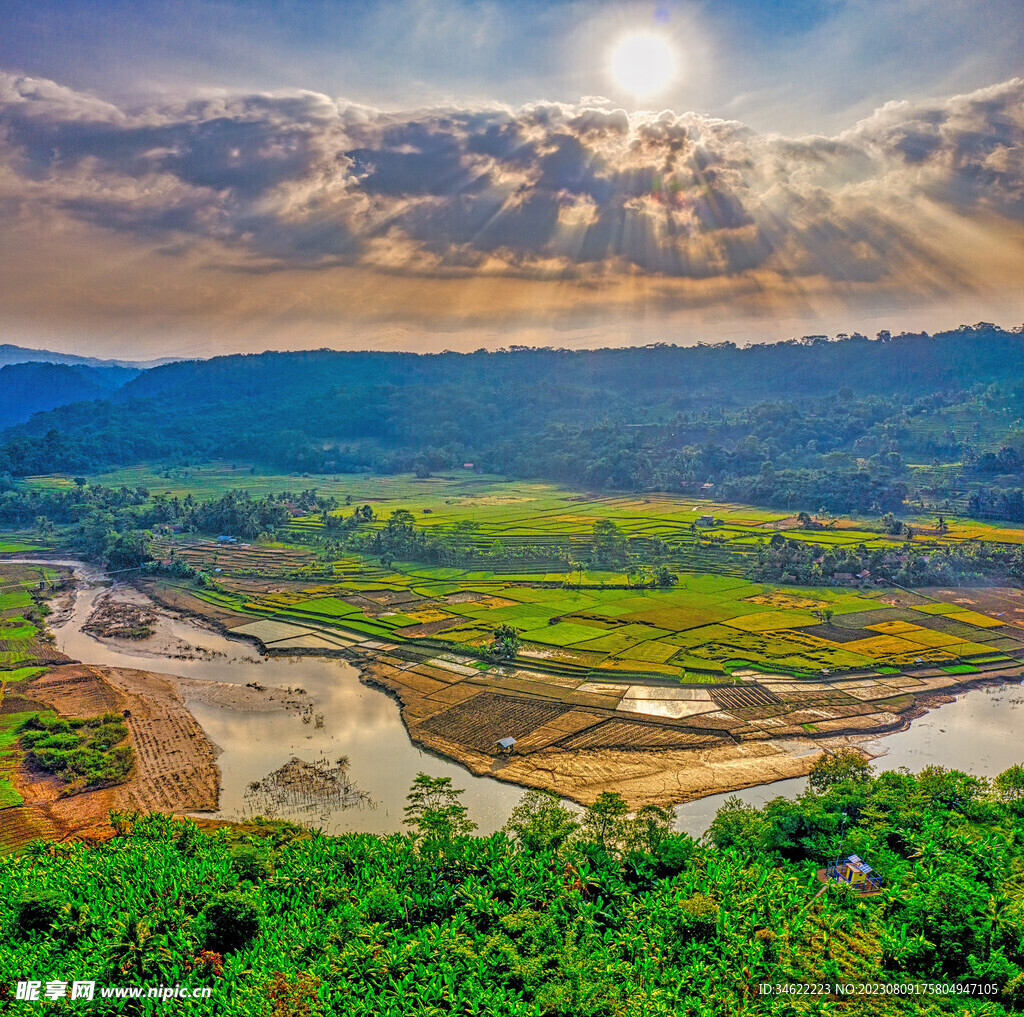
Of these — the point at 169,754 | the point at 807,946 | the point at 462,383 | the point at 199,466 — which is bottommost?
the point at 169,754

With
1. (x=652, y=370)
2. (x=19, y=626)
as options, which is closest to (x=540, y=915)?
(x=19, y=626)

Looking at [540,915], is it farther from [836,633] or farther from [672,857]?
[836,633]

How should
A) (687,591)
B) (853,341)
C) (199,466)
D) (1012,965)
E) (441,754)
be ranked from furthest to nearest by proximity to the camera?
1. (853,341)
2. (199,466)
3. (687,591)
4. (441,754)
5. (1012,965)

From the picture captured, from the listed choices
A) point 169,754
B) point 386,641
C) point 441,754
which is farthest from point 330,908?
point 386,641

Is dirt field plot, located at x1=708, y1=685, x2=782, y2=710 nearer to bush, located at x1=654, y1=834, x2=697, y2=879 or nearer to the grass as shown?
bush, located at x1=654, y1=834, x2=697, y2=879

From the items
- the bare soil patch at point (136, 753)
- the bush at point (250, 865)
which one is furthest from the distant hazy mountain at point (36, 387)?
the bush at point (250, 865)

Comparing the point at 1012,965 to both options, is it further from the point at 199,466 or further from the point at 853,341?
the point at 853,341
